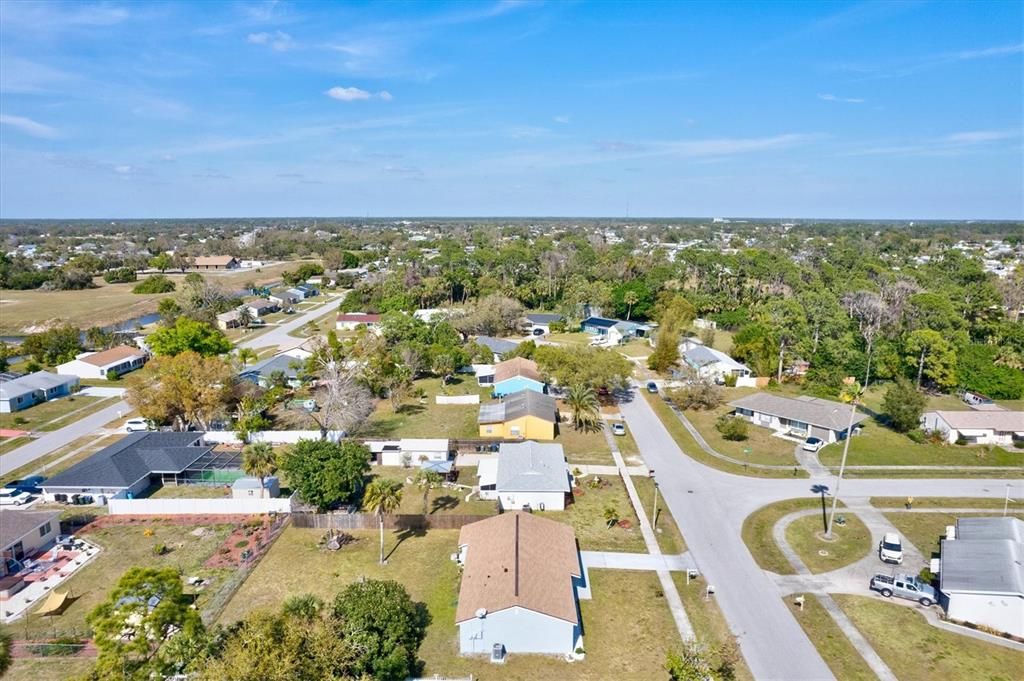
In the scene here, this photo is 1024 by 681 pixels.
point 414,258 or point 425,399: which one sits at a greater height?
point 414,258

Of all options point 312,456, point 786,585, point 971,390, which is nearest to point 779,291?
point 971,390

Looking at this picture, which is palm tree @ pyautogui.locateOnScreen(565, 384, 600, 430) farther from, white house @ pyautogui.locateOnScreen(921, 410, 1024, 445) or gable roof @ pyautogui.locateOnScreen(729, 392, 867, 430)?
white house @ pyautogui.locateOnScreen(921, 410, 1024, 445)

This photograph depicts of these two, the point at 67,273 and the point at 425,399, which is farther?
the point at 67,273

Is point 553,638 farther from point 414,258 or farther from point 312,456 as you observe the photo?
point 414,258

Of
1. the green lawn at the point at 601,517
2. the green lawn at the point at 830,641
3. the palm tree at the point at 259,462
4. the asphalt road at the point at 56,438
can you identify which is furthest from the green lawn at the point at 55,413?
the green lawn at the point at 830,641

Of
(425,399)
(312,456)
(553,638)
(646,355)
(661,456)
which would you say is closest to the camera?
(553,638)

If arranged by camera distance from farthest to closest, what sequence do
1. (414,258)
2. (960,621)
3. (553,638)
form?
1. (414,258)
2. (960,621)
3. (553,638)

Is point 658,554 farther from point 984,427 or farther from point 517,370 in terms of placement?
point 984,427
